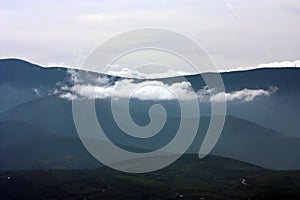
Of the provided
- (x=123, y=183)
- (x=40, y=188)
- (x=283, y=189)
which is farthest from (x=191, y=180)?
(x=40, y=188)

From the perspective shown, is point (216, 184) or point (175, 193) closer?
point (175, 193)

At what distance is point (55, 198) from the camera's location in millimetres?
161250

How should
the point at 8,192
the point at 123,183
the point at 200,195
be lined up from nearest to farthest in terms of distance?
the point at 200,195 < the point at 8,192 < the point at 123,183

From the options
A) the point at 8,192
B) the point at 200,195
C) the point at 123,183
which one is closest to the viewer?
the point at 200,195

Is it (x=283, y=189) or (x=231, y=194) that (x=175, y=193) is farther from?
(x=283, y=189)

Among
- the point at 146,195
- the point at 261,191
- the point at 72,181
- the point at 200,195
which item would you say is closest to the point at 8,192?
the point at 72,181

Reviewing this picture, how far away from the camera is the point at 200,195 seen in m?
161

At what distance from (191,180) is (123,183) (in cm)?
2501

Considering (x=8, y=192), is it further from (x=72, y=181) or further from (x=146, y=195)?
(x=146, y=195)

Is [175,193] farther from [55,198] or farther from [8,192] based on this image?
[8,192]

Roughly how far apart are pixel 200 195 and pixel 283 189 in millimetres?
26973

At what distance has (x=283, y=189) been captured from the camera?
16950 centimetres

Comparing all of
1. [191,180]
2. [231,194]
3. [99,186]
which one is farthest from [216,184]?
[99,186]

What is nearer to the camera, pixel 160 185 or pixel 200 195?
pixel 200 195
